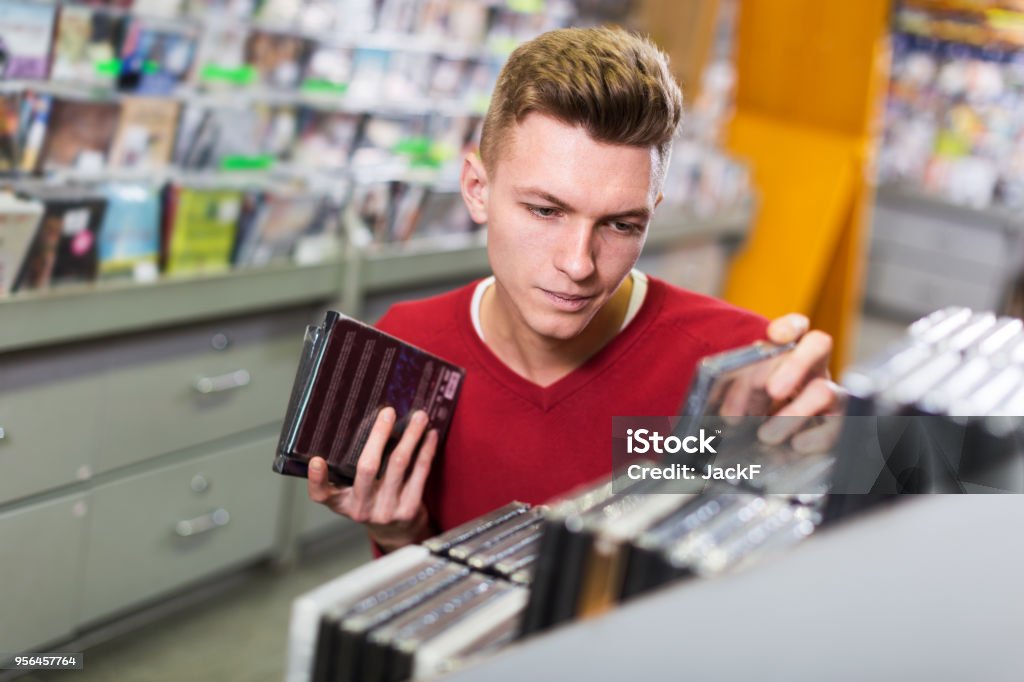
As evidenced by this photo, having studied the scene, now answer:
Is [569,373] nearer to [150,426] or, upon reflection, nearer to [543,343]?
[543,343]

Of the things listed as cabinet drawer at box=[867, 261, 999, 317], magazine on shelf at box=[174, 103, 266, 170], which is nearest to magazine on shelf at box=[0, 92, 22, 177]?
magazine on shelf at box=[174, 103, 266, 170]

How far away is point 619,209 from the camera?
144 cm

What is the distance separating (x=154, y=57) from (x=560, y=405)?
7.35ft

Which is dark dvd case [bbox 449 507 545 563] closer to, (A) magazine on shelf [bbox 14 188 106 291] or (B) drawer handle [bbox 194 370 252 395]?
(A) magazine on shelf [bbox 14 188 106 291]

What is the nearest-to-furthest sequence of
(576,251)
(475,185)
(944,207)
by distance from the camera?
(576,251)
(475,185)
(944,207)

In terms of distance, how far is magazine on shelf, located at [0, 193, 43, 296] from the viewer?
2.64 metres

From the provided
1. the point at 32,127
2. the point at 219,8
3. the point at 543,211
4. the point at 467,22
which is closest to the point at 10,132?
the point at 32,127

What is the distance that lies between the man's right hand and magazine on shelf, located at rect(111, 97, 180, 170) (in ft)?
6.77

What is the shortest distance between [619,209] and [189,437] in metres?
2.11

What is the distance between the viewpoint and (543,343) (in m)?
1.68

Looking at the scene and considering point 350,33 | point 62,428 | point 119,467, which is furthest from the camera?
point 350,33

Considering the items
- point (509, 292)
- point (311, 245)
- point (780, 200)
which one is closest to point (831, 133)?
point (780, 200)

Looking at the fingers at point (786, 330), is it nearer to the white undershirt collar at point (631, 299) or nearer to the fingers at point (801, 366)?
the fingers at point (801, 366)

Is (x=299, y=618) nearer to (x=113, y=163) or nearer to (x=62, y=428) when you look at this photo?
(x=62, y=428)
